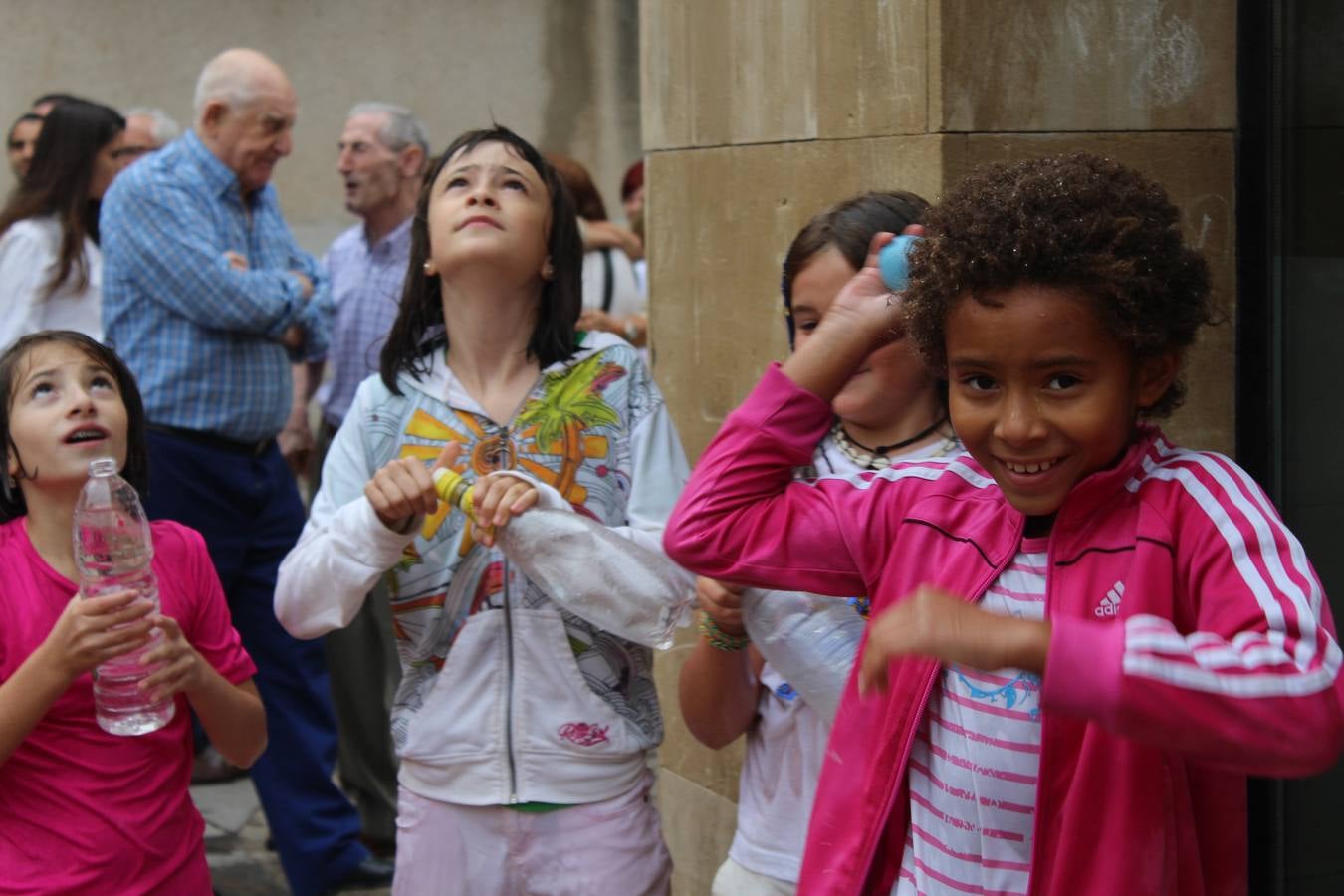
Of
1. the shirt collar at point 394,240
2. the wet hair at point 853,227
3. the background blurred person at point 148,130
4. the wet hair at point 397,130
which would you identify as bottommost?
the wet hair at point 853,227

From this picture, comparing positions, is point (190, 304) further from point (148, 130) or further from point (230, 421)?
point (148, 130)

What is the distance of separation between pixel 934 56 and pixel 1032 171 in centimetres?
126

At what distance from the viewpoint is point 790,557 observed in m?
2.32

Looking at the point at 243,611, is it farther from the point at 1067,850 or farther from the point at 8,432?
the point at 1067,850

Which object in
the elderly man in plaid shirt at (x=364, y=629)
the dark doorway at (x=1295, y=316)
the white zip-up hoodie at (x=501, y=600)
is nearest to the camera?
the white zip-up hoodie at (x=501, y=600)

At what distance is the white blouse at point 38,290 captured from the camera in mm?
5410

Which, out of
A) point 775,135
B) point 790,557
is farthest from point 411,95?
point 790,557

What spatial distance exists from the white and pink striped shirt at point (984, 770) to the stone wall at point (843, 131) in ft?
4.52

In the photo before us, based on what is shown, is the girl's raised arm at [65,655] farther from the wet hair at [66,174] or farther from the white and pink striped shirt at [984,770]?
the wet hair at [66,174]

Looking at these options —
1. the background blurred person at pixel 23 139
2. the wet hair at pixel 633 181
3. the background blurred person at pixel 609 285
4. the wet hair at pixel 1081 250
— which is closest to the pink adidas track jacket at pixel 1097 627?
the wet hair at pixel 1081 250

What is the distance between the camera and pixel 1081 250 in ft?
6.44

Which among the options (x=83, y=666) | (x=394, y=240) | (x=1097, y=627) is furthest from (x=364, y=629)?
(x=1097, y=627)

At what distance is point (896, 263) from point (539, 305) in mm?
1062

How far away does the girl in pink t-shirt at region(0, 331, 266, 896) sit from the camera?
279cm
